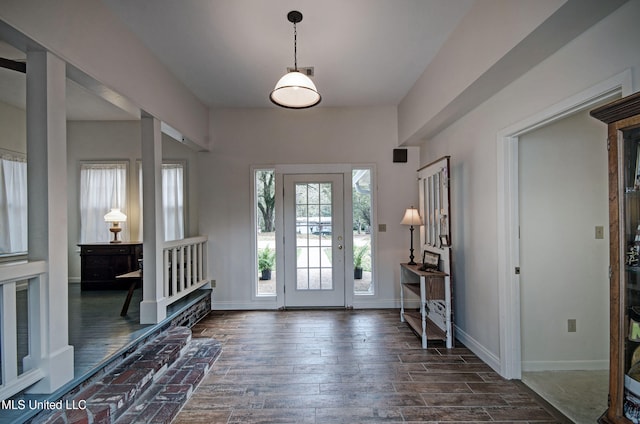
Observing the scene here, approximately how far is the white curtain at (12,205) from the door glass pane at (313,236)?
408 centimetres

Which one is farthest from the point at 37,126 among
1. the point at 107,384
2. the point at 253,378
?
the point at 253,378

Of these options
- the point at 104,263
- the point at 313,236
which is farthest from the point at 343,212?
the point at 104,263

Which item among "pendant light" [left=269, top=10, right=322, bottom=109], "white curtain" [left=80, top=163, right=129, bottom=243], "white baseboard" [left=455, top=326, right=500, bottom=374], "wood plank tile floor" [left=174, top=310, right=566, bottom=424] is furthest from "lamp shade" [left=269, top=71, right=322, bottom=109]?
"white curtain" [left=80, top=163, right=129, bottom=243]

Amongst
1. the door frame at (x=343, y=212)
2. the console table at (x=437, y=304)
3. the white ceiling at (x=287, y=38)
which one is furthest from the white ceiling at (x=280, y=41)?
the console table at (x=437, y=304)

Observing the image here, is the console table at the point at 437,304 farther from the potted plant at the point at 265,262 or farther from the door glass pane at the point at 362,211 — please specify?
the potted plant at the point at 265,262

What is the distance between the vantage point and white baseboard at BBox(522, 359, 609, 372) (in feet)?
8.91

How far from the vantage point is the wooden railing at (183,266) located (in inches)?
137

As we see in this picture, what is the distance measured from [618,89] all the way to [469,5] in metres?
1.34

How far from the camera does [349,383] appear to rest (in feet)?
8.37

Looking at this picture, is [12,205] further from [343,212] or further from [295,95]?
[343,212]

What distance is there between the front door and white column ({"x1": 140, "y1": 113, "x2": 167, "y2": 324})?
1861 millimetres

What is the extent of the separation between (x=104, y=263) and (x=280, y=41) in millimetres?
4254

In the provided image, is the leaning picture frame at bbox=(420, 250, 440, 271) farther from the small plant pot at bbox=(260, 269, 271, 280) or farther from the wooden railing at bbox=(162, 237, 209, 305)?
the small plant pot at bbox=(260, 269, 271, 280)

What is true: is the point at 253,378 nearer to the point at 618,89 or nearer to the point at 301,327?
the point at 301,327
